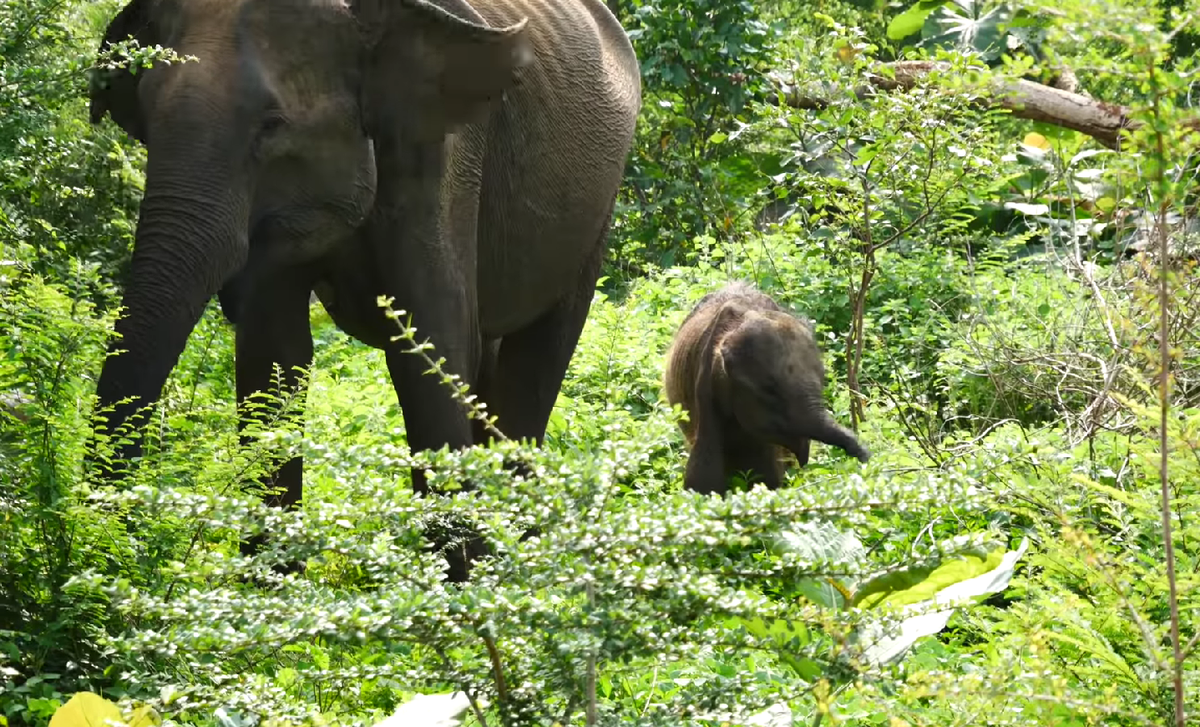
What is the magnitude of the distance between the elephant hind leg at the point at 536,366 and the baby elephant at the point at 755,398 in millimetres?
644

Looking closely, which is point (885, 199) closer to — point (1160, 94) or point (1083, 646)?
point (1083, 646)

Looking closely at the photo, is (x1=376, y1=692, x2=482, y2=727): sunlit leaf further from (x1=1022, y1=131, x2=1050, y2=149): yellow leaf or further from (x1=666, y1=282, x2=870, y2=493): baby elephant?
(x1=1022, y1=131, x2=1050, y2=149): yellow leaf

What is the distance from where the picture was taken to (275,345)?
20.6 feet

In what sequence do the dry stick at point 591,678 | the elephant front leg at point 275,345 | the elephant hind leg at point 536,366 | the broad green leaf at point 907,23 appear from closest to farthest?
1. the dry stick at point 591,678
2. the elephant front leg at point 275,345
3. the elephant hind leg at point 536,366
4. the broad green leaf at point 907,23

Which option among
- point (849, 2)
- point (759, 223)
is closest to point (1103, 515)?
point (759, 223)

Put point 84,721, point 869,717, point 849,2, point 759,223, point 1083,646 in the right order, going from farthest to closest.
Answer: point 849,2, point 759,223, point 869,717, point 1083,646, point 84,721

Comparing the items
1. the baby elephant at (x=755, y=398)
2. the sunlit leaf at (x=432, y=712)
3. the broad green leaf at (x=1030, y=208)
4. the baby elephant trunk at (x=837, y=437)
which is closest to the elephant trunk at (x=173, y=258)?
the sunlit leaf at (x=432, y=712)

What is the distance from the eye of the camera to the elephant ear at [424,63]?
584 centimetres

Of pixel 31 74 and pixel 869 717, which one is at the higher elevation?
pixel 31 74

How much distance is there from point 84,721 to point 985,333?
666 cm

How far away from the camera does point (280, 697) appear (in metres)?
3.68

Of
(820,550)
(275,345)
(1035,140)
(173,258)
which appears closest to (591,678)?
(820,550)

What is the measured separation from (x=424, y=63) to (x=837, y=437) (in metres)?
2.55

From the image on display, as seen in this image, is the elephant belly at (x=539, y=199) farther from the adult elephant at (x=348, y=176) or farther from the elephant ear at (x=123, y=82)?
the elephant ear at (x=123, y=82)
